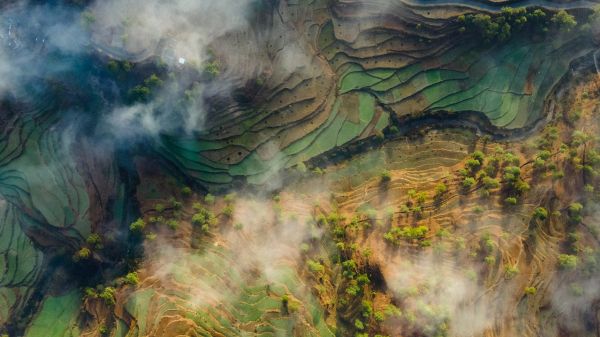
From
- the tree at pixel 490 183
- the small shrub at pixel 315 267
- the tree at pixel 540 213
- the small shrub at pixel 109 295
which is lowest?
the small shrub at pixel 315 267

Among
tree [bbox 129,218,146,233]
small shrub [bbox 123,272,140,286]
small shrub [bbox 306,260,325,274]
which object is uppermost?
tree [bbox 129,218,146,233]

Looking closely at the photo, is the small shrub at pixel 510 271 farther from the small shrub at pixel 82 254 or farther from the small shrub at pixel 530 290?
the small shrub at pixel 82 254

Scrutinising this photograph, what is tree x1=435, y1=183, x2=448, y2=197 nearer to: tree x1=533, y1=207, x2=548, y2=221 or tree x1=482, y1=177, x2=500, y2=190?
tree x1=482, y1=177, x2=500, y2=190

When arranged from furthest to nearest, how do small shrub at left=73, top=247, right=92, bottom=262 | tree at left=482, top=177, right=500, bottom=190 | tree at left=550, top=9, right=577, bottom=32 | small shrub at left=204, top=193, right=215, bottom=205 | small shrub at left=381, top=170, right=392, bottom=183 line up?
tree at left=550, top=9, right=577, bottom=32 → small shrub at left=381, top=170, right=392, bottom=183 → small shrub at left=204, top=193, right=215, bottom=205 → tree at left=482, top=177, right=500, bottom=190 → small shrub at left=73, top=247, right=92, bottom=262

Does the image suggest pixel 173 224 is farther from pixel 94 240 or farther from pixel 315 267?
pixel 315 267

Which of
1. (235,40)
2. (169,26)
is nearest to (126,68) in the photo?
(169,26)

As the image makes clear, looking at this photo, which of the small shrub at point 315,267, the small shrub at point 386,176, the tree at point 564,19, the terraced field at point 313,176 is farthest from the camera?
the tree at point 564,19

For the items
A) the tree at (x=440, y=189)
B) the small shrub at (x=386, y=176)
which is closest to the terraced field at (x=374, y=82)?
the small shrub at (x=386, y=176)

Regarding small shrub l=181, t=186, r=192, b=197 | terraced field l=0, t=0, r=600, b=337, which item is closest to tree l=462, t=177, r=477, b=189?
terraced field l=0, t=0, r=600, b=337

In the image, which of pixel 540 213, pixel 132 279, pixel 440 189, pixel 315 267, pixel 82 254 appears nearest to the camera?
pixel 132 279

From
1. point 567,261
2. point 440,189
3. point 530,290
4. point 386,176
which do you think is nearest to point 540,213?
point 567,261

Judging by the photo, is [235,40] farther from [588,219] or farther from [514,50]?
[588,219]
